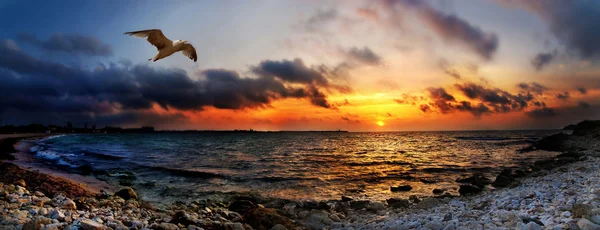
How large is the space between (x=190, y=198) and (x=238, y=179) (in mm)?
5983

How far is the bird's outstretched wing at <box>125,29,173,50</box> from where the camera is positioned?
9938 mm

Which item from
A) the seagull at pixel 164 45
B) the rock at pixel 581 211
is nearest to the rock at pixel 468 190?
the rock at pixel 581 211

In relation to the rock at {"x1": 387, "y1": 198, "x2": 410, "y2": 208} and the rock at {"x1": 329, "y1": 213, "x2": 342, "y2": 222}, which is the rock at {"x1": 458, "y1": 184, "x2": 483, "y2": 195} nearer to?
the rock at {"x1": 387, "y1": 198, "x2": 410, "y2": 208}

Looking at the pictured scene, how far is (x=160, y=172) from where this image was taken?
80.1ft

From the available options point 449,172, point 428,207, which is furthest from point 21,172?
point 449,172

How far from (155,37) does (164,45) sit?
533mm

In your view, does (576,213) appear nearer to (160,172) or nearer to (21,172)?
(21,172)

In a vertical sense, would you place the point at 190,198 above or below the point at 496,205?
below

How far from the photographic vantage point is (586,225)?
5.77m

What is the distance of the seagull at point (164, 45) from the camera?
33.2 ft

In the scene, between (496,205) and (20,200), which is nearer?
(20,200)

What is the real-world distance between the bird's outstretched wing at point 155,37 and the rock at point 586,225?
1195 cm

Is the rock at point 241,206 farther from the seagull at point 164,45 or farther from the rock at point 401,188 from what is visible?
the rock at point 401,188

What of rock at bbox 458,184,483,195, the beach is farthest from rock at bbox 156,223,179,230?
rock at bbox 458,184,483,195
